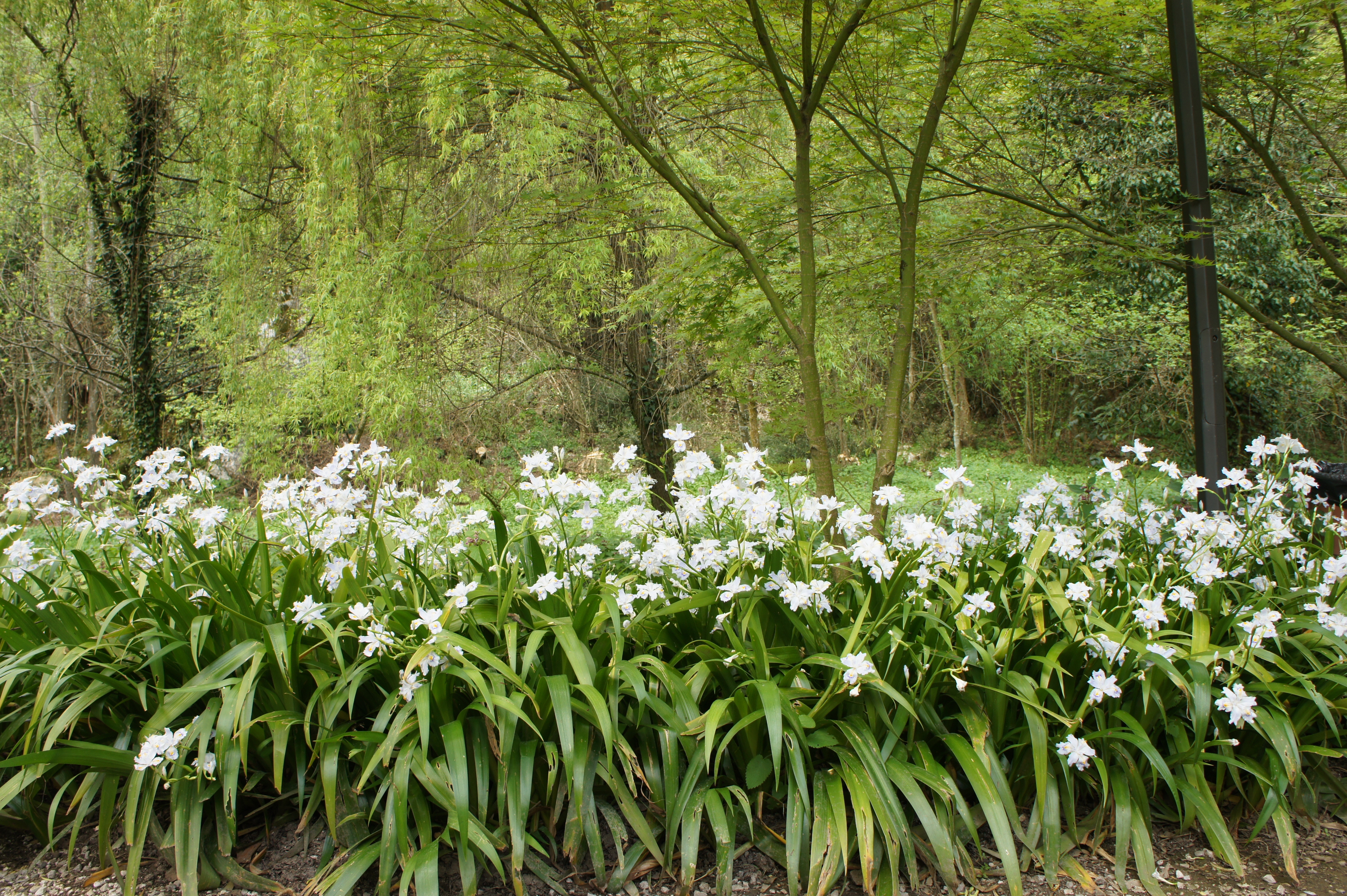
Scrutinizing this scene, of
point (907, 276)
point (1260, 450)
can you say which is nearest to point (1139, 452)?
point (1260, 450)

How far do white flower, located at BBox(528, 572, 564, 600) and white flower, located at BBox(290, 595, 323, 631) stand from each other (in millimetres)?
469

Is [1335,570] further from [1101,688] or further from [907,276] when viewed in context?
[907,276]

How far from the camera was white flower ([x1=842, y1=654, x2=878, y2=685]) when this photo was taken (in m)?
1.58

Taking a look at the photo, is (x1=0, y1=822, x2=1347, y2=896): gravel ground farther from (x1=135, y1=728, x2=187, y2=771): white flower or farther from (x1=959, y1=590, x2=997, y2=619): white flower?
(x1=959, y1=590, x2=997, y2=619): white flower

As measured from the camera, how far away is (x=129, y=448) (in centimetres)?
902

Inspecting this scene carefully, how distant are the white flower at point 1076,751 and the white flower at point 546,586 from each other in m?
1.15

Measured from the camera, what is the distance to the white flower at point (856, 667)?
158 cm

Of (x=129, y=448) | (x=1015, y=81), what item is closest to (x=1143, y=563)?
(x=1015, y=81)

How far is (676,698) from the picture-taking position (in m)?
1.74

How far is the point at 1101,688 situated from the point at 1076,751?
15cm

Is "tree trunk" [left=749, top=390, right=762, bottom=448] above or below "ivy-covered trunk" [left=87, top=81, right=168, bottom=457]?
below

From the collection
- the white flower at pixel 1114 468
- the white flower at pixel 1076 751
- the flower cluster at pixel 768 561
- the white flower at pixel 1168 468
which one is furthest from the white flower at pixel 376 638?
the white flower at pixel 1168 468

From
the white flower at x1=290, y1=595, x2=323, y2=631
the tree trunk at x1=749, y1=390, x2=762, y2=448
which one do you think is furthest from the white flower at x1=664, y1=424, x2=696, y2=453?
the tree trunk at x1=749, y1=390, x2=762, y2=448

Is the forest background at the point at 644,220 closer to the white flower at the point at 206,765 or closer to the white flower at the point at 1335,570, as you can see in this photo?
the white flower at the point at 1335,570
